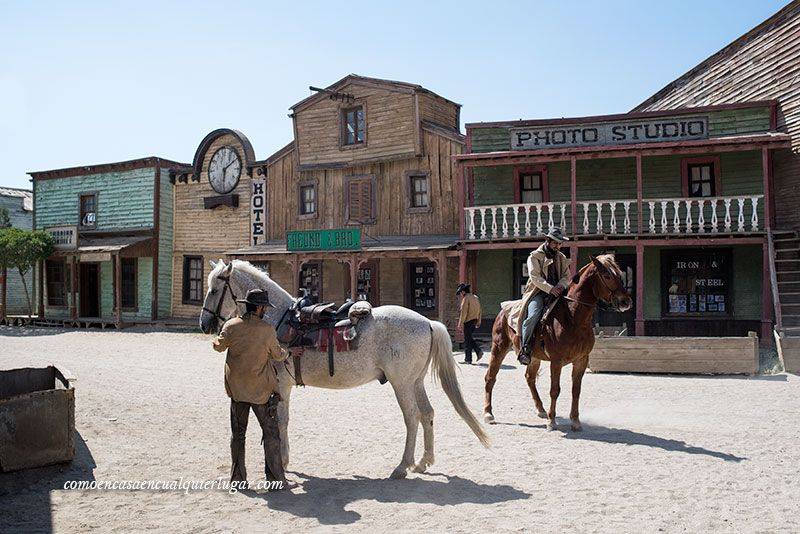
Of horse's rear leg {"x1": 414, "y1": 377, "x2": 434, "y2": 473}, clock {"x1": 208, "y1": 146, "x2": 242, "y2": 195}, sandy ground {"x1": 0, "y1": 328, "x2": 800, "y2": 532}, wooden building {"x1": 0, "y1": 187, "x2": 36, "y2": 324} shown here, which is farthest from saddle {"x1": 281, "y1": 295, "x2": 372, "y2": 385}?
wooden building {"x1": 0, "y1": 187, "x2": 36, "y2": 324}

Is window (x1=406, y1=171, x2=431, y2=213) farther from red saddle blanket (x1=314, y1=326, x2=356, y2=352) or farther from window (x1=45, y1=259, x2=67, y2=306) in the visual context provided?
window (x1=45, y1=259, x2=67, y2=306)

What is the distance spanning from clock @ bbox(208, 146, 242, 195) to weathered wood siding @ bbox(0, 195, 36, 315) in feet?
38.0

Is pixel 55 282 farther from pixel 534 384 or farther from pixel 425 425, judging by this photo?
pixel 425 425

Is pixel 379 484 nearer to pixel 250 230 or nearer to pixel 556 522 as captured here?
pixel 556 522

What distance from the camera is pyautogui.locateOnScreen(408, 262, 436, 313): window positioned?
2142 cm

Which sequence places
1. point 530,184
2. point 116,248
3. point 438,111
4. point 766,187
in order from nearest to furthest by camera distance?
point 766,187 < point 530,184 < point 438,111 < point 116,248

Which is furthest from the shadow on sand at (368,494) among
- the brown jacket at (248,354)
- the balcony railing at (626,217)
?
the balcony railing at (626,217)

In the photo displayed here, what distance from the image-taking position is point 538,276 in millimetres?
8547

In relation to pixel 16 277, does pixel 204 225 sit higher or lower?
higher

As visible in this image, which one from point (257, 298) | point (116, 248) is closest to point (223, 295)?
point (257, 298)

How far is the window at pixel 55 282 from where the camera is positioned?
28375mm

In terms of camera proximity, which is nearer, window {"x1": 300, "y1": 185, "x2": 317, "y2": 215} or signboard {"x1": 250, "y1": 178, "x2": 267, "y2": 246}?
window {"x1": 300, "y1": 185, "x2": 317, "y2": 215}

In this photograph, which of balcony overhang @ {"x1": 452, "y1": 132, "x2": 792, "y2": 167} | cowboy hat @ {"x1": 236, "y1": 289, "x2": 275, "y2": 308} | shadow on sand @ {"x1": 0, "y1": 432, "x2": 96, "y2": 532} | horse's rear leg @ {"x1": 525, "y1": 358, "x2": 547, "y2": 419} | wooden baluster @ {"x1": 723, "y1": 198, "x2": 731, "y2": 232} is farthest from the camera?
wooden baluster @ {"x1": 723, "y1": 198, "x2": 731, "y2": 232}

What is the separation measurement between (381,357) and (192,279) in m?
21.1
